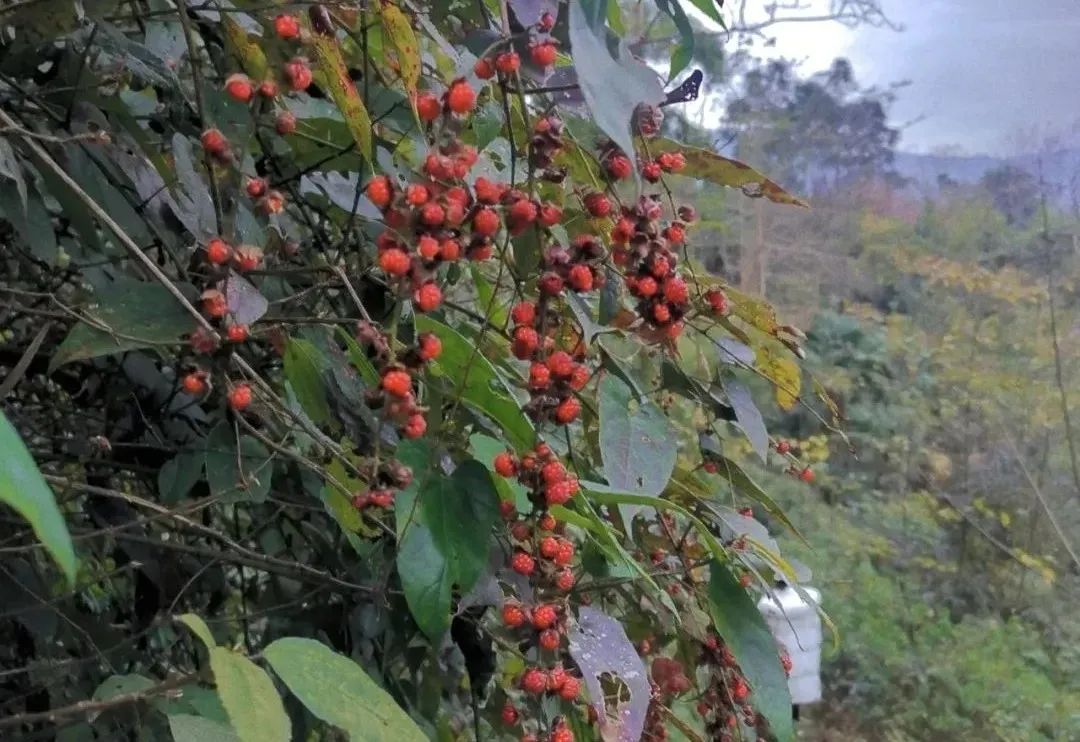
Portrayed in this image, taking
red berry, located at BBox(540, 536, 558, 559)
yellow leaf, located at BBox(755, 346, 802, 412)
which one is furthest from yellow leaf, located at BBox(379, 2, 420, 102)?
yellow leaf, located at BBox(755, 346, 802, 412)

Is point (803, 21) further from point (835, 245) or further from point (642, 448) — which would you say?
point (642, 448)

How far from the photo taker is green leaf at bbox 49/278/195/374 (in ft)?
1.35

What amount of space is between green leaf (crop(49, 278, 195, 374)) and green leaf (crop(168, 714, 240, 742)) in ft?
0.53

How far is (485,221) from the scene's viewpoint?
38 centimetres

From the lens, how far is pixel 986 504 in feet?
10.5

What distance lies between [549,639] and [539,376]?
0.13 metres

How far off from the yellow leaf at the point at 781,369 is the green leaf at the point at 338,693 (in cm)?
39

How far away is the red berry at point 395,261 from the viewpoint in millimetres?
352

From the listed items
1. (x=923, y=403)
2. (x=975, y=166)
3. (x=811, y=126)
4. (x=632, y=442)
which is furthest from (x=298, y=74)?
(x=811, y=126)

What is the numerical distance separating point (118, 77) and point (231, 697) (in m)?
0.37

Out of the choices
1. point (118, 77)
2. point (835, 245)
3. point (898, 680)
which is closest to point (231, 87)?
point (118, 77)

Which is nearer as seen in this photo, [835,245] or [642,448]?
[642,448]

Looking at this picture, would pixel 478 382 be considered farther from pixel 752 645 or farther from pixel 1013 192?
pixel 1013 192

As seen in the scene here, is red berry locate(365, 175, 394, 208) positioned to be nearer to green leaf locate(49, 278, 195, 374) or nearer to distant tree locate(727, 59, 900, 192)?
green leaf locate(49, 278, 195, 374)
